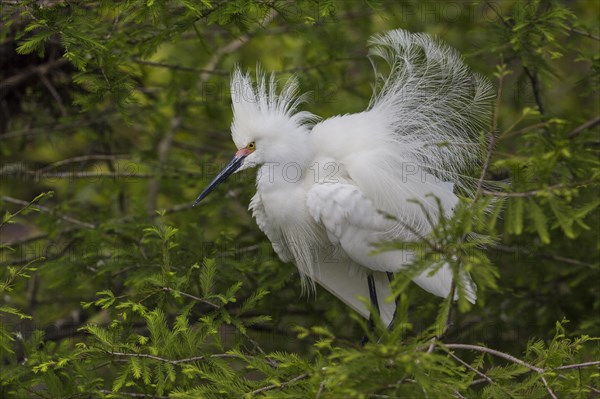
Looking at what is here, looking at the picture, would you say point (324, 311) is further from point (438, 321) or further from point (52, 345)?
point (438, 321)

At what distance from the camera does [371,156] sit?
9.73 feet

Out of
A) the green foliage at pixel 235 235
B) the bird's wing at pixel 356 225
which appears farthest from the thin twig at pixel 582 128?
the bird's wing at pixel 356 225

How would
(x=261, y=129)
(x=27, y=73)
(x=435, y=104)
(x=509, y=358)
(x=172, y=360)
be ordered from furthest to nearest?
(x=27, y=73)
(x=435, y=104)
(x=261, y=129)
(x=172, y=360)
(x=509, y=358)

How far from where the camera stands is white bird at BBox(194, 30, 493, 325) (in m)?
2.93

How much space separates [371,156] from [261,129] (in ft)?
1.52

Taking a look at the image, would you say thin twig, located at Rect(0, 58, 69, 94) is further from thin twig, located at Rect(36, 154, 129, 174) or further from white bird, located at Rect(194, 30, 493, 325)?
white bird, located at Rect(194, 30, 493, 325)

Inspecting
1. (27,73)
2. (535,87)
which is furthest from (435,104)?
(27,73)

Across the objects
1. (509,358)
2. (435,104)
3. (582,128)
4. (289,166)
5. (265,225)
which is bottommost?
(509,358)

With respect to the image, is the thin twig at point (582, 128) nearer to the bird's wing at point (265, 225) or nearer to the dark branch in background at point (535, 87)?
the dark branch in background at point (535, 87)

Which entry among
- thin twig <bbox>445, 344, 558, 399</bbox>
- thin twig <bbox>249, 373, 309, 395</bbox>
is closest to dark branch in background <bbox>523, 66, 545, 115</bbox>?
thin twig <bbox>445, 344, 558, 399</bbox>

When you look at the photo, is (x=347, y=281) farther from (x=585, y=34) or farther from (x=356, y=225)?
(x=585, y=34)

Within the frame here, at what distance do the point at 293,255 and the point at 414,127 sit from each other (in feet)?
2.54

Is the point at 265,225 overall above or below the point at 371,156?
below

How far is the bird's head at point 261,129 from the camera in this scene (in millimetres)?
3004
